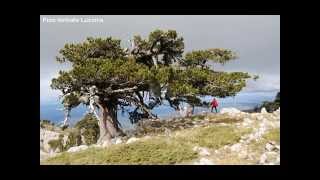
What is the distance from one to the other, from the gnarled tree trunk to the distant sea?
0.22 ft

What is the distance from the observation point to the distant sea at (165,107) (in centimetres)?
910

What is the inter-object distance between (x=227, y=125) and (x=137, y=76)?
1065mm

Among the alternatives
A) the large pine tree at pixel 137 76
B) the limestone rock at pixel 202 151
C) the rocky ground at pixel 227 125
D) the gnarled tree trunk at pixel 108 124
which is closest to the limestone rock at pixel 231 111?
the rocky ground at pixel 227 125

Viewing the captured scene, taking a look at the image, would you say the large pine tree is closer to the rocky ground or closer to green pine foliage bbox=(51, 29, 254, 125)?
green pine foliage bbox=(51, 29, 254, 125)

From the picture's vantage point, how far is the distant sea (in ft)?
29.9

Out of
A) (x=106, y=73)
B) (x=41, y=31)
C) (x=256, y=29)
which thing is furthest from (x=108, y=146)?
(x=256, y=29)

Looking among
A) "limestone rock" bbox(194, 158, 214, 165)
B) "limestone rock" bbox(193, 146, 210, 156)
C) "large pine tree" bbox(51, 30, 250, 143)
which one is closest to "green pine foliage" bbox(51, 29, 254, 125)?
"large pine tree" bbox(51, 30, 250, 143)

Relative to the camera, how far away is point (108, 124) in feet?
30.2

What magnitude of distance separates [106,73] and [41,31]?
793 millimetres

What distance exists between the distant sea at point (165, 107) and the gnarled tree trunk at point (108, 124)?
0.07 meters

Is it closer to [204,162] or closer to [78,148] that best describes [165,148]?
[204,162]

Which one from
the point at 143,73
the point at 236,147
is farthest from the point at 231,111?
the point at 143,73
